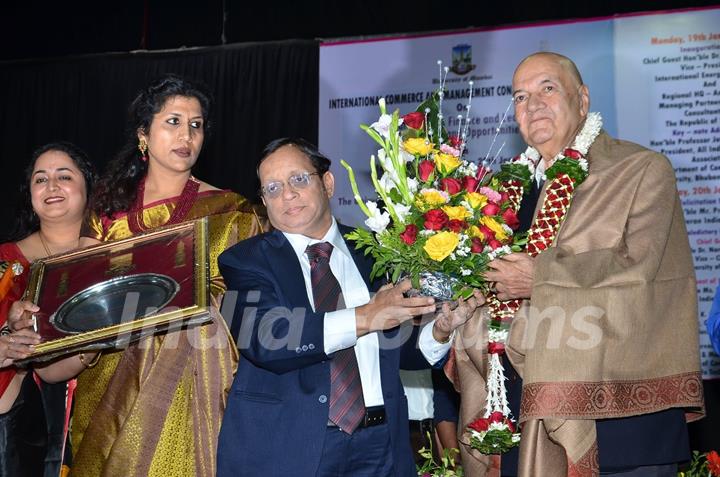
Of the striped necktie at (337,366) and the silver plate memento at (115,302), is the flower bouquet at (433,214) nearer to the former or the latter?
the striped necktie at (337,366)

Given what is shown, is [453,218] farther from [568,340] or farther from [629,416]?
[629,416]

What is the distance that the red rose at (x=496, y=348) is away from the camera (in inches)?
115

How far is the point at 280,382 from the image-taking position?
2.83 m

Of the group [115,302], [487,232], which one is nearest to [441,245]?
[487,232]

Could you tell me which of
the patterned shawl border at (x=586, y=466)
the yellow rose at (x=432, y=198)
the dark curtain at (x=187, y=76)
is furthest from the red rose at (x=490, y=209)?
the dark curtain at (x=187, y=76)

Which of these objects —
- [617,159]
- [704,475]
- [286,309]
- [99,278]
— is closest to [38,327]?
[99,278]

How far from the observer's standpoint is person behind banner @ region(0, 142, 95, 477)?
3631 mm

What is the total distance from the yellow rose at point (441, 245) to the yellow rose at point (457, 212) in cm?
6

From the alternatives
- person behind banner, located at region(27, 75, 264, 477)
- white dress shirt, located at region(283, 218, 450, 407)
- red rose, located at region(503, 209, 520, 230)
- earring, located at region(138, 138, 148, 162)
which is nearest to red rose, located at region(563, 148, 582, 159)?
red rose, located at region(503, 209, 520, 230)

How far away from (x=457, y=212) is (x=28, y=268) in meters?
1.87

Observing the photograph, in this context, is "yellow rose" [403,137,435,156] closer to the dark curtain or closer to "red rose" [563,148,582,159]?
"red rose" [563,148,582,159]

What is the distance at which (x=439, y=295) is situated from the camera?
2.68m

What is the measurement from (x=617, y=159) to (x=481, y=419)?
874 mm

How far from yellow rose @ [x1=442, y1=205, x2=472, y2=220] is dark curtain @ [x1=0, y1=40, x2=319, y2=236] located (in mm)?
4066
